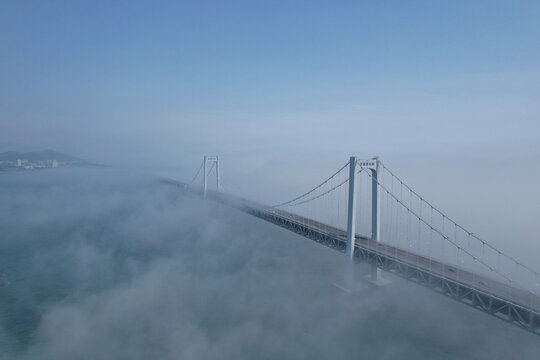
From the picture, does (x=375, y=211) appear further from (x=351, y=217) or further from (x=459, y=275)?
(x=459, y=275)

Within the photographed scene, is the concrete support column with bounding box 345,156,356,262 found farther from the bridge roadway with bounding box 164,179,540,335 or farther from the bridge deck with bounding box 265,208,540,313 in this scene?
the bridge deck with bounding box 265,208,540,313

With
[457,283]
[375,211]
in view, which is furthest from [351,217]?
[457,283]

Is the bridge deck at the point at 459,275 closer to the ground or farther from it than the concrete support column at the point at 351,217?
closer to the ground

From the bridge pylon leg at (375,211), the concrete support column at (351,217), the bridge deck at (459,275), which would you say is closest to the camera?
the bridge deck at (459,275)

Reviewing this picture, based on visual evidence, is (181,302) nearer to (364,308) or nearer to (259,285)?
(259,285)

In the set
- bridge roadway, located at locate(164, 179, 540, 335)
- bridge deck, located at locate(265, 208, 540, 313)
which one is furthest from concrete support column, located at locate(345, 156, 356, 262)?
bridge deck, located at locate(265, 208, 540, 313)

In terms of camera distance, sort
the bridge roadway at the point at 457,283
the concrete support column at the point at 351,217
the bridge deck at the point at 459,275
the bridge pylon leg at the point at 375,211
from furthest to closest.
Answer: the bridge pylon leg at the point at 375,211 → the concrete support column at the point at 351,217 → the bridge deck at the point at 459,275 → the bridge roadway at the point at 457,283

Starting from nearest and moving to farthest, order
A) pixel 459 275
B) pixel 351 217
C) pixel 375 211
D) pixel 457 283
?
pixel 457 283
pixel 459 275
pixel 351 217
pixel 375 211

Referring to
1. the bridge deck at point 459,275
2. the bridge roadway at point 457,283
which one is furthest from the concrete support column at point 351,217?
the bridge deck at point 459,275

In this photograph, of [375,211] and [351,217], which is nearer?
[351,217]

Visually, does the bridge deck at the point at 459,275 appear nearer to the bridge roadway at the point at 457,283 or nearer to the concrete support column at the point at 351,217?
the bridge roadway at the point at 457,283

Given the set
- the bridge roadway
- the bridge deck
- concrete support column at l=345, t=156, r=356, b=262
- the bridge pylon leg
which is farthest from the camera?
the bridge pylon leg

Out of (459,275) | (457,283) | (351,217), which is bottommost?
(459,275)
